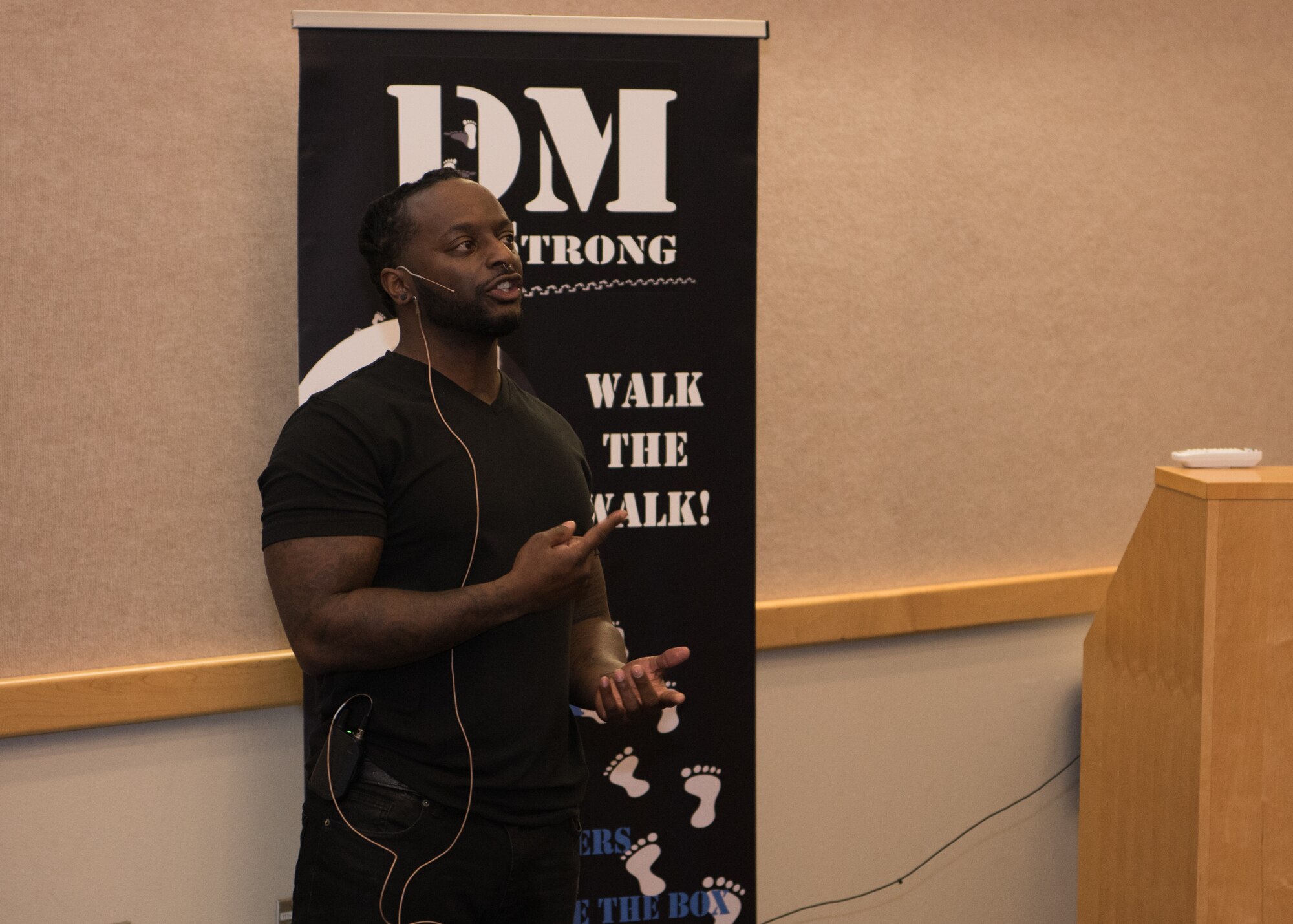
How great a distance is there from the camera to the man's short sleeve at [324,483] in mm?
1381

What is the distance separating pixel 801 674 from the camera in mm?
2475

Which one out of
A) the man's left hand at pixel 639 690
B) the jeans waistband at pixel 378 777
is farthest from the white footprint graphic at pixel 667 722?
the jeans waistband at pixel 378 777

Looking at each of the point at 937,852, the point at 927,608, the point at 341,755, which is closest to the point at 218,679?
the point at 341,755

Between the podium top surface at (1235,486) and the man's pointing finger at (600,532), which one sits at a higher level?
the podium top surface at (1235,486)

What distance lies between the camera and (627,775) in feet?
6.92

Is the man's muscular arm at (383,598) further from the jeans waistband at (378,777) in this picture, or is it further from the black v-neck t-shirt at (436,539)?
the jeans waistband at (378,777)

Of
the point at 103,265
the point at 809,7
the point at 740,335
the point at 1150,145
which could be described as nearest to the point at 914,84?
the point at 809,7

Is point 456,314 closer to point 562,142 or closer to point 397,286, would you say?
point 397,286

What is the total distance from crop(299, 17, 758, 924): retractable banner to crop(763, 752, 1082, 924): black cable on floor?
0.42m

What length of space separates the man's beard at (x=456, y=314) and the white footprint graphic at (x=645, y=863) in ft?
3.55

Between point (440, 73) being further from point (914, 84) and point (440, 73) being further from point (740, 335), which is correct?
point (914, 84)

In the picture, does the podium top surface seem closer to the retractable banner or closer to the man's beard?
the retractable banner

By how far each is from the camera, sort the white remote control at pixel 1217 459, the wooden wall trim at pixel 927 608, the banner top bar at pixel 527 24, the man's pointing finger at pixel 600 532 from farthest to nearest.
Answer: the wooden wall trim at pixel 927 608, the white remote control at pixel 1217 459, the banner top bar at pixel 527 24, the man's pointing finger at pixel 600 532

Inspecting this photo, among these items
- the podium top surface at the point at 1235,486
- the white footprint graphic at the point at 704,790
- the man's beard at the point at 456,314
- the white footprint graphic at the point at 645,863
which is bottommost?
the white footprint graphic at the point at 645,863
